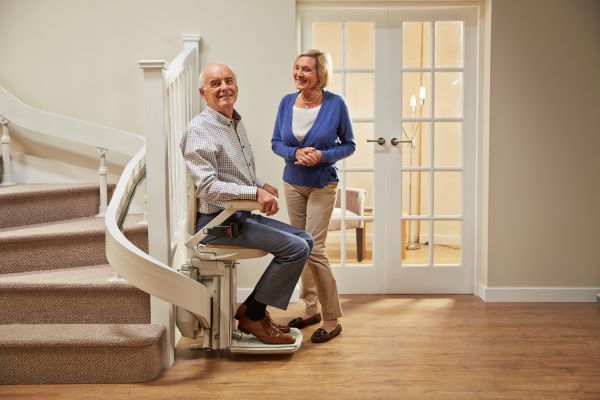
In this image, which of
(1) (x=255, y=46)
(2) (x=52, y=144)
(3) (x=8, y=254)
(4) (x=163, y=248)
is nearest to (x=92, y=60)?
(2) (x=52, y=144)

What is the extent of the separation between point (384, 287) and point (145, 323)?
187 cm

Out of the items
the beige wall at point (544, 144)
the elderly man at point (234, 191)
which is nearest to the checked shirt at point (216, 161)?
the elderly man at point (234, 191)

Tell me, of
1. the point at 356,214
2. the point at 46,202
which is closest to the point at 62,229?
the point at 46,202

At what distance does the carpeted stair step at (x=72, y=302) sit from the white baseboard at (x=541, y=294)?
2251 millimetres

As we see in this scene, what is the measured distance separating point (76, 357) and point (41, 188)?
1.39 m

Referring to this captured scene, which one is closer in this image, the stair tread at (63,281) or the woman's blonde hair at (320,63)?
the stair tread at (63,281)

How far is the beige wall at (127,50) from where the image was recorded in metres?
4.21

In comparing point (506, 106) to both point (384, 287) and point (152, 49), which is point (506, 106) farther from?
point (152, 49)

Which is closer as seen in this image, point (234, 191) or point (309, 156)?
point (234, 191)

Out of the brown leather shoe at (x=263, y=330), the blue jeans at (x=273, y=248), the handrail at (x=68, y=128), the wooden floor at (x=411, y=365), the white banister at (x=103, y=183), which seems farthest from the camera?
the handrail at (x=68, y=128)

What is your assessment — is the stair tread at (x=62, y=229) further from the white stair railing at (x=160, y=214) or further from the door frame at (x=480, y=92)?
the door frame at (x=480, y=92)

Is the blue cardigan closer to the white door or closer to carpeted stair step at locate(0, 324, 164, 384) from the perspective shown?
the white door

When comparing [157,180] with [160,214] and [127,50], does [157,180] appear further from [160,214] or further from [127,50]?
[127,50]

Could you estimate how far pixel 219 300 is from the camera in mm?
3188
